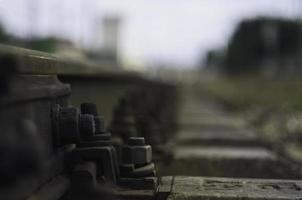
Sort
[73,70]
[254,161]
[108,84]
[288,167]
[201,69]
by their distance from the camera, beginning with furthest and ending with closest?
1. [201,69]
2. [108,84]
3. [254,161]
4. [288,167]
5. [73,70]

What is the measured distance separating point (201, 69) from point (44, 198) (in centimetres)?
11754

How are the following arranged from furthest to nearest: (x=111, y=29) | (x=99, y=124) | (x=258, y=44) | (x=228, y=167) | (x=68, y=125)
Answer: (x=111, y=29) → (x=258, y=44) → (x=228, y=167) → (x=99, y=124) → (x=68, y=125)

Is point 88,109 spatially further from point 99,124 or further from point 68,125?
point 68,125

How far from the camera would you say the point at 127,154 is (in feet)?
11.7

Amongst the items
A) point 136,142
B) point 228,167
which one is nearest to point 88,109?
point 136,142

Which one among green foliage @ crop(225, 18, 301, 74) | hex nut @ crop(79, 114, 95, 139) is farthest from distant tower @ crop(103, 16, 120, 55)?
hex nut @ crop(79, 114, 95, 139)

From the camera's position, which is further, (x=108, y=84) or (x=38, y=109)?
(x=108, y=84)

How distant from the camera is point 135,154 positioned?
11.7 feet

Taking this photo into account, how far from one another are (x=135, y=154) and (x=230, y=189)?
54 centimetres

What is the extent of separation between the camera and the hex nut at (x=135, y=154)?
140 inches

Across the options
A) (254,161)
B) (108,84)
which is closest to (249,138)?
(108,84)

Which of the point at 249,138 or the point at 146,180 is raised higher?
the point at 146,180

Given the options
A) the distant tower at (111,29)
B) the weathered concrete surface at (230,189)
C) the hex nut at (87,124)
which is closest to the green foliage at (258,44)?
the distant tower at (111,29)

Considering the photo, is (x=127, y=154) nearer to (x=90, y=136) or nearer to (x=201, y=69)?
(x=90, y=136)
